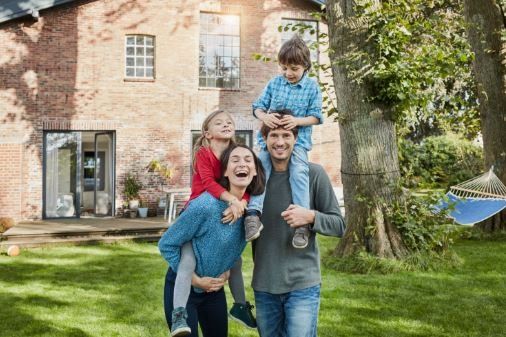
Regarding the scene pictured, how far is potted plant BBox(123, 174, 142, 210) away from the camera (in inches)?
584

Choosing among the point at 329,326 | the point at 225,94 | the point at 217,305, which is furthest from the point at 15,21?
the point at 217,305

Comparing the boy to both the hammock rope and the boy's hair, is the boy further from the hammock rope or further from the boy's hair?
the hammock rope

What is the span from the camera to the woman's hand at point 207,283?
2934 mm

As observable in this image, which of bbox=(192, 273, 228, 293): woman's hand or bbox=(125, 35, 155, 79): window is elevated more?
bbox=(125, 35, 155, 79): window

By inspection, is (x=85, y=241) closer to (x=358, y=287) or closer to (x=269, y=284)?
(x=358, y=287)

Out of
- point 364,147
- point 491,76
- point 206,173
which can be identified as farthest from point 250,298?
point 491,76

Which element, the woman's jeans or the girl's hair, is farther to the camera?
the girl's hair

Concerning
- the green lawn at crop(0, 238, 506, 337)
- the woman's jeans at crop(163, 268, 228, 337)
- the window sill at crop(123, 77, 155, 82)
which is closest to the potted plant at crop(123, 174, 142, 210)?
the window sill at crop(123, 77, 155, 82)

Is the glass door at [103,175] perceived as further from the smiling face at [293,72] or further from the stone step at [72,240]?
the smiling face at [293,72]

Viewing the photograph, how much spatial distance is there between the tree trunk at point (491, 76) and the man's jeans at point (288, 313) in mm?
8873

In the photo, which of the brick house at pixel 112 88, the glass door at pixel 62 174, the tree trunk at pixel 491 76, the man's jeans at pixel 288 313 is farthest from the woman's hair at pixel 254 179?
the glass door at pixel 62 174

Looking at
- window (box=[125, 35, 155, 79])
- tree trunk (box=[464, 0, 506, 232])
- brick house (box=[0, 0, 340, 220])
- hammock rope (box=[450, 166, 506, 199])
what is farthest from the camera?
window (box=[125, 35, 155, 79])

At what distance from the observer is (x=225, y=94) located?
51.9ft

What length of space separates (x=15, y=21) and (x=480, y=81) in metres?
10.8
